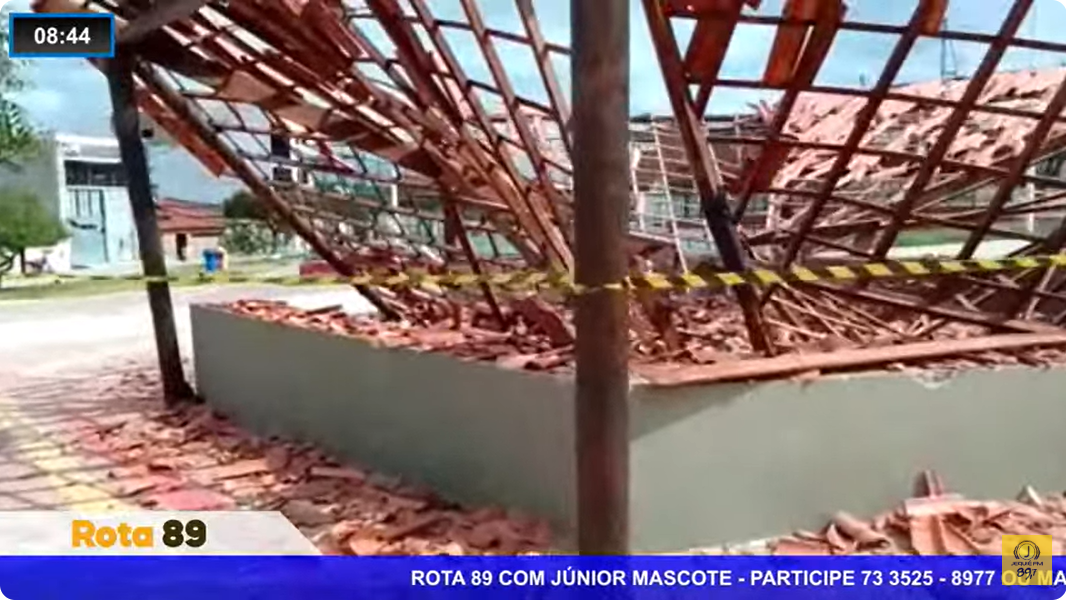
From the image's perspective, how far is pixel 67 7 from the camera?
6.04 m

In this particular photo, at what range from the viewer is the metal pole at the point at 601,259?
116 inches

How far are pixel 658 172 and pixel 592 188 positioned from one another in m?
5.18

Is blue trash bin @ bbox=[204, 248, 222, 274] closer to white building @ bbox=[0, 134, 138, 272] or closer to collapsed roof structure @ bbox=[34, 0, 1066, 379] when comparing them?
white building @ bbox=[0, 134, 138, 272]

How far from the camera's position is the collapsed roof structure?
14.5 ft

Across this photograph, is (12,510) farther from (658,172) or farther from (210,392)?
(658,172)

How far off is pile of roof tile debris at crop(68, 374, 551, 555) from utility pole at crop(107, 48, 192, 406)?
1.16ft

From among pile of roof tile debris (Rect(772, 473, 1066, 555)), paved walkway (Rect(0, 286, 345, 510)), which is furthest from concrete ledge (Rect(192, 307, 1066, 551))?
paved walkway (Rect(0, 286, 345, 510))

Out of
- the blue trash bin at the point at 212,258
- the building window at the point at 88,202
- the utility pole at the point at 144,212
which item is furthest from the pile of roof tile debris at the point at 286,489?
the building window at the point at 88,202

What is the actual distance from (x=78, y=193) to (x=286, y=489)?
32.3 ft

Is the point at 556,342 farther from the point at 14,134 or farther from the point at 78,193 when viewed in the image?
the point at 78,193

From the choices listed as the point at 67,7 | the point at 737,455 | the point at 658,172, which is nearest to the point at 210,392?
the point at 67,7

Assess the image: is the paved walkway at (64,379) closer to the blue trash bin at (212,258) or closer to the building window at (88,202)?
the blue trash bin at (212,258)
